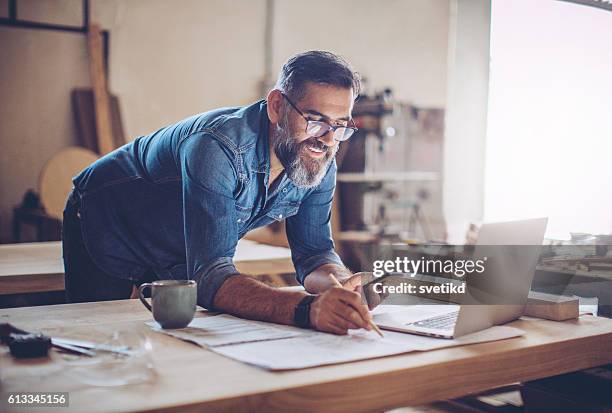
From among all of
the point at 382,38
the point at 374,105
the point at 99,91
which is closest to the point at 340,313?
the point at 99,91

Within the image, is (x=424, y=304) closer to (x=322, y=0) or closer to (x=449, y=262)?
(x=449, y=262)

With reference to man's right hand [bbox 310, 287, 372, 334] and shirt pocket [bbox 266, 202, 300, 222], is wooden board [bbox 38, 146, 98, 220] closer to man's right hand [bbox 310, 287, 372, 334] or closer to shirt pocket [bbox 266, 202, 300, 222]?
shirt pocket [bbox 266, 202, 300, 222]

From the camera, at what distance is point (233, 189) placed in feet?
5.44

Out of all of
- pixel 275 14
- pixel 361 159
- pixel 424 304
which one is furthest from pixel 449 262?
pixel 275 14

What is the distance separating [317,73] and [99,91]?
13.5ft

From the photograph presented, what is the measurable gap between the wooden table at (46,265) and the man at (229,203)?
0.47ft

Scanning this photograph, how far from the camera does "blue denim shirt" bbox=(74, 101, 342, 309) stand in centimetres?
170

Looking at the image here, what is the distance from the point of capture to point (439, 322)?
1.49 m

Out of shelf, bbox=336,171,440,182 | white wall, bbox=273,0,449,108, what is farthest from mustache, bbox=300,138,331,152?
white wall, bbox=273,0,449,108

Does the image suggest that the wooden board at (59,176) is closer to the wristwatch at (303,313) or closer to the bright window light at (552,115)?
the bright window light at (552,115)

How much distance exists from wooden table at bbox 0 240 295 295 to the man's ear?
0.78 m

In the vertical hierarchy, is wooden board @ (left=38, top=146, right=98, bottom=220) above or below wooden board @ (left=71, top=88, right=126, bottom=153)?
below

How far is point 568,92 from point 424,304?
254 cm

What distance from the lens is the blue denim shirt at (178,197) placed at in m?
1.70
